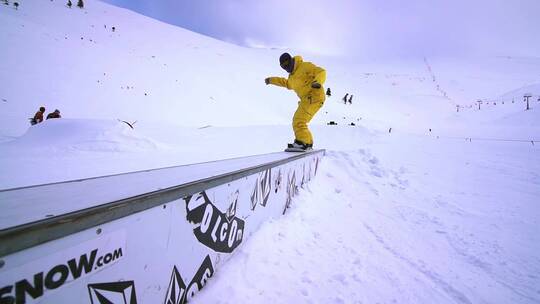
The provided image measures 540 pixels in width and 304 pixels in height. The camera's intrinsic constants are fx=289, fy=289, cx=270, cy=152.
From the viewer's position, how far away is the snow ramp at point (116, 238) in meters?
0.74

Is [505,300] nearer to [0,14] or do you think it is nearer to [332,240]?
[332,240]

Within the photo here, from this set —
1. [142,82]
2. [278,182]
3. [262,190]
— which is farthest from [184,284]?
[142,82]

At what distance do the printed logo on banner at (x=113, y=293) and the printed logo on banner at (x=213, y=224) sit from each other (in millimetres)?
430

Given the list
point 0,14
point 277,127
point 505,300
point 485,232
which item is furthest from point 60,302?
point 0,14

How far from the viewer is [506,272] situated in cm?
237

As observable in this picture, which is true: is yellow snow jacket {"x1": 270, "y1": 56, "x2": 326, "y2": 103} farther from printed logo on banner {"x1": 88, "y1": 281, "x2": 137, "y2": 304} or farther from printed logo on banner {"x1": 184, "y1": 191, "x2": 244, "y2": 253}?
Result: printed logo on banner {"x1": 88, "y1": 281, "x2": 137, "y2": 304}

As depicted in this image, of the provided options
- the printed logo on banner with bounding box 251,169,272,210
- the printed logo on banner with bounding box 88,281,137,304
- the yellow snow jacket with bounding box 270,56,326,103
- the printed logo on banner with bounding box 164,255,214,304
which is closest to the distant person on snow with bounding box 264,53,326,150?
the yellow snow jacket with bounding box 270,56,326,103

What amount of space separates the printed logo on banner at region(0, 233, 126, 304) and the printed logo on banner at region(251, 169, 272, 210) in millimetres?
1405

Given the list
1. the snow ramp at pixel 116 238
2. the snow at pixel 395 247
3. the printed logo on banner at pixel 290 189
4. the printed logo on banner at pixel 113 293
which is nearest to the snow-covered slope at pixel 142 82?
the printed logo on banner at pixel 290 189

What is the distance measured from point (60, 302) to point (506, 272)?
119 inches

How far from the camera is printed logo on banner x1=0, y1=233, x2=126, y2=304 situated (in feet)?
2.28

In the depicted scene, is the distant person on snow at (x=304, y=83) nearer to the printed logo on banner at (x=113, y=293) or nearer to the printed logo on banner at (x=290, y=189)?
the printed logo on banner at (x=290, y=189)

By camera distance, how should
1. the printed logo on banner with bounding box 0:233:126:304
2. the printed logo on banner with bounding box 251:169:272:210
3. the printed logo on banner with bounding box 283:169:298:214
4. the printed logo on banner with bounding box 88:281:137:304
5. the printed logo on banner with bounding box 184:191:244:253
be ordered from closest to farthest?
the printed logo on banner with bounding box 0:233:126:304 → the printed logo on banner with bounding box 88:281:137:304 → the printed logo on banner with bounding box 184:191:244:253 → the printed logo on banner with bounding box 251:169:272:210 → the printed logo on banner with bounding box 283:169:298:214

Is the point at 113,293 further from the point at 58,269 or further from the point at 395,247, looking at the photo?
the point at 395,247
